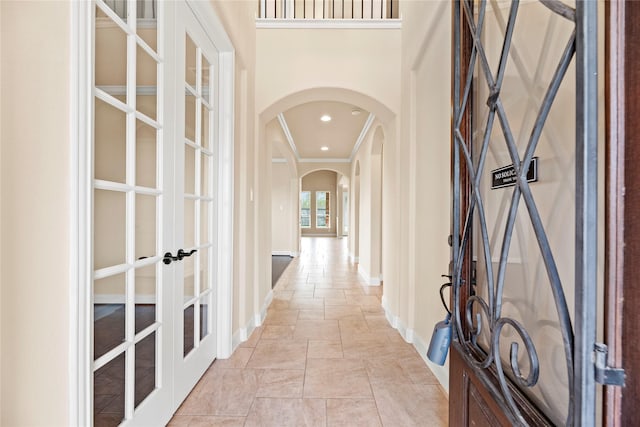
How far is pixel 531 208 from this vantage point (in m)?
0.78

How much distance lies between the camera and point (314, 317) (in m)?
3.53

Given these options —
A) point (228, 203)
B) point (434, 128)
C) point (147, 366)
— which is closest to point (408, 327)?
point (434, 128)

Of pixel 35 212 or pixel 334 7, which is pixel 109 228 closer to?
pixel 35 212

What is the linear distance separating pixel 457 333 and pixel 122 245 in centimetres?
141

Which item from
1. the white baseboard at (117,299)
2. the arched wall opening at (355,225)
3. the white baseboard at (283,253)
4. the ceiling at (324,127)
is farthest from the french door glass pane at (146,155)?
the white baseboard at (283,253)

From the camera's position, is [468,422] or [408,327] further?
[408,327]

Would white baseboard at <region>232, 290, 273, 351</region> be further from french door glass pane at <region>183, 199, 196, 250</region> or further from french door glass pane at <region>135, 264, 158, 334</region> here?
french door glass pane at <region>135, 264, 158, 334</region>

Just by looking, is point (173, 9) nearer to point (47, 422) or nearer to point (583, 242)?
point (47, 422)

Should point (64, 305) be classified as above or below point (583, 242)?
below

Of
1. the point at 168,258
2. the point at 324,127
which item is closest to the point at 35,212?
the point at 168,258

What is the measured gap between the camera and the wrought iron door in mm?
646

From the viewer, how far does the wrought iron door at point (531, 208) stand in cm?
65

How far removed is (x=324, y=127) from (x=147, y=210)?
4.74 m

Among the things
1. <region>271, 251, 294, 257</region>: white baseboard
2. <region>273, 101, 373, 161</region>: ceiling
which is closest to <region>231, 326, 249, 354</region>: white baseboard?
<region>273, 101, 373, 161</region>: ceiling
